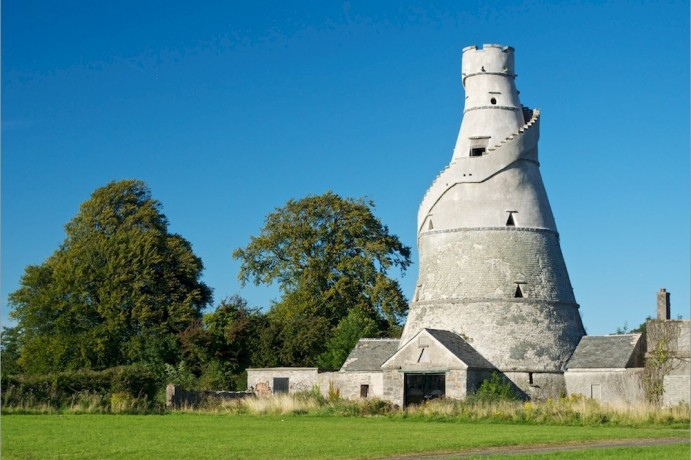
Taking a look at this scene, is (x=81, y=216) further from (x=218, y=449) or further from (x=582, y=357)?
(x=218, y=449)

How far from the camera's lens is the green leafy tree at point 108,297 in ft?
192

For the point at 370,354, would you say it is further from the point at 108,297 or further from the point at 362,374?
the point at 108,297

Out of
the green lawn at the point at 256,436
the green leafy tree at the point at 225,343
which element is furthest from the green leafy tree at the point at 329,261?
the green lawn at the point at 256,436

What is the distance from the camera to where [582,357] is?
45.4 m

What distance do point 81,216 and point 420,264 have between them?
979 inches

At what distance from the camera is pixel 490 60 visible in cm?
4956

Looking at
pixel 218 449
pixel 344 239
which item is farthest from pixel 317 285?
pixel 218 449

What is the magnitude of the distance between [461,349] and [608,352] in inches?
234

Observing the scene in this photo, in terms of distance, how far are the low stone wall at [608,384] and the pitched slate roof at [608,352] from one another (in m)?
0.28

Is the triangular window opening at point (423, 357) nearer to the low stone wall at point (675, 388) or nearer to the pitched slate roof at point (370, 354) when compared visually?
the pitched slate roof at point (370, 354)

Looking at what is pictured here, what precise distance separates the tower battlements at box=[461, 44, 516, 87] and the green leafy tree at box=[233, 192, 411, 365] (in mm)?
15602

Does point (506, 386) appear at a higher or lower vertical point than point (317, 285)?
lower

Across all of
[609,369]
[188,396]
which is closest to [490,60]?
[609,369]

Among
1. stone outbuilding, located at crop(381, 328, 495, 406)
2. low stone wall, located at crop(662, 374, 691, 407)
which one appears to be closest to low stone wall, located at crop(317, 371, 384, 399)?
stone outbuilding, located at crop(381, 328, 495, 406)
